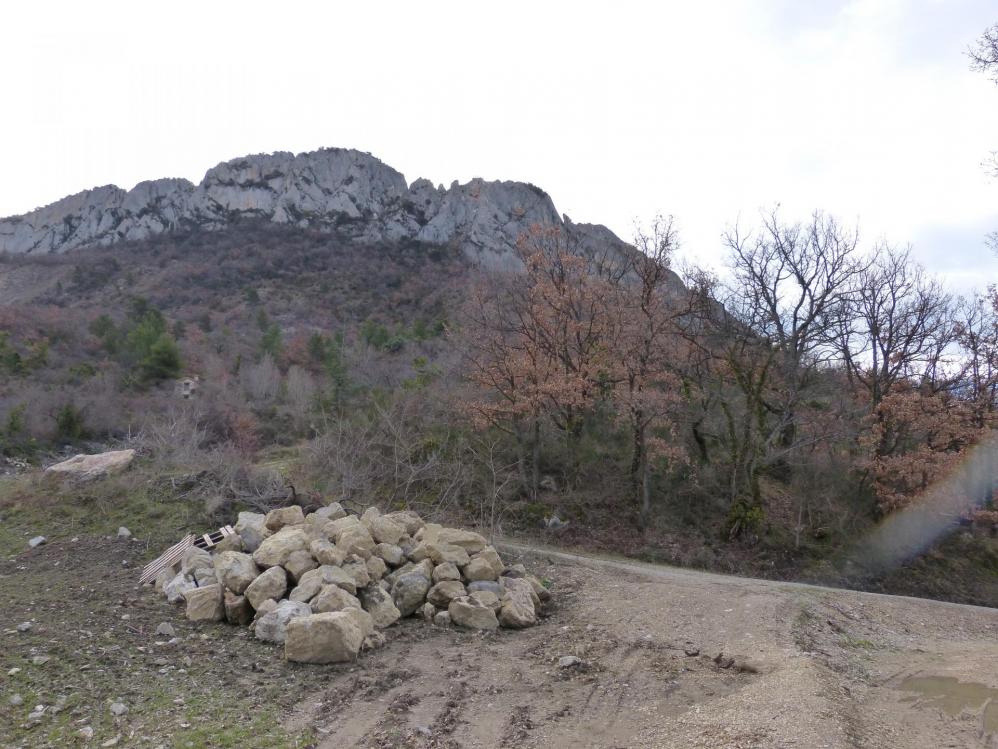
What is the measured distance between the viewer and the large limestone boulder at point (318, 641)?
6.52m

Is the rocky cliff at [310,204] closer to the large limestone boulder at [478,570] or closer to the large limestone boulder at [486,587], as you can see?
the large limestone boulder at [478,570]

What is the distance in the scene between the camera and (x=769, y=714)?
4734mm

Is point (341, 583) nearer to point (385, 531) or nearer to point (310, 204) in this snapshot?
point (385, 531)

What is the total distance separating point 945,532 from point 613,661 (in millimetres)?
13053

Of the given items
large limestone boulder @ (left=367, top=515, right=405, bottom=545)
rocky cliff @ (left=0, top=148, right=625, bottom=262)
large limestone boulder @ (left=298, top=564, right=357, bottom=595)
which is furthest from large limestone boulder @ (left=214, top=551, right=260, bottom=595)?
rocky cliff @ (left=0, top=148, right=625, bottom=262)

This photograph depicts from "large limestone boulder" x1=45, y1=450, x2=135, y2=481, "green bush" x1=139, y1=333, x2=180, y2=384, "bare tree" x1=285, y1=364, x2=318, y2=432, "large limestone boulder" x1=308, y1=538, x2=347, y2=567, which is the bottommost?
"large limestone boulder" x1=308, y1=538, x2=347, y2=567

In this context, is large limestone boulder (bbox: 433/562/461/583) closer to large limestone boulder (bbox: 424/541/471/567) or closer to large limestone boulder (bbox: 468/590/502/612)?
large limestone boulder (bbox: 424/541/471/567)

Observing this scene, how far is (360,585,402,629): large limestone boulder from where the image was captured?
25.5 feet

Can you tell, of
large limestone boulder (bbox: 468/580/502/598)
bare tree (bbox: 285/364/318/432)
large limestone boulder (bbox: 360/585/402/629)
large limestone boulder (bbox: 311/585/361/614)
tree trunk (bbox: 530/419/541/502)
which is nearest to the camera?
large limestone boulder (bbox: 311/585/361/614)

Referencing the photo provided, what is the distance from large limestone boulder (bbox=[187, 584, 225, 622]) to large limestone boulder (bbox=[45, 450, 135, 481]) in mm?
6311

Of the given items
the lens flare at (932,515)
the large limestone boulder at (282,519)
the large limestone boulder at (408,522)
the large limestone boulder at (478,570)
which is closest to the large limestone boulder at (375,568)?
the large limestone boulder at (478,570)

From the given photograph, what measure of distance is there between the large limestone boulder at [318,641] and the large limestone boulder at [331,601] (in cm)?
62

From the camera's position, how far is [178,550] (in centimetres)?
939

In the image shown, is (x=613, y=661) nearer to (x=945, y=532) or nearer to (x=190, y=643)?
(x=190, y=643)
